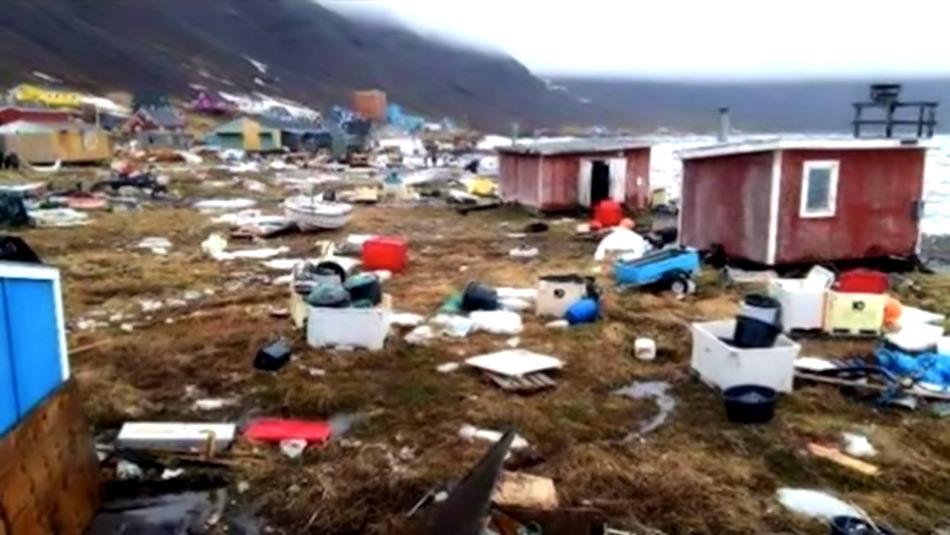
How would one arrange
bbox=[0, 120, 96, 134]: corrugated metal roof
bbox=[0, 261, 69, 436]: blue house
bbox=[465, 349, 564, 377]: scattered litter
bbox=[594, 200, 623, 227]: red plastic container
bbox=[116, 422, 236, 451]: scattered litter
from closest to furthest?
bbox=[0, 261, 69, 436]: blue house < bbox=[116, 422, 236, 451]: scattered litter < bbox=[465, 349, 564, 377]: scattered litter < bbox=[594, 200, 623, 227]: red plastic container < bbox=[0, 120, 96, 134]: corrugated metal roof

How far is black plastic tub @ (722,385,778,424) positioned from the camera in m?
7.55

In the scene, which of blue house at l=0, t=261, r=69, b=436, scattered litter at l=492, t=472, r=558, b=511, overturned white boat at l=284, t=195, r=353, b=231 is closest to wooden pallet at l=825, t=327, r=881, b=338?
scattered litter at l=492, t=472, r=558, b=511

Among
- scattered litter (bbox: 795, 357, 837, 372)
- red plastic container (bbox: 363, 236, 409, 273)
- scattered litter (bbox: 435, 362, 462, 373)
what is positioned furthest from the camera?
red plastic container (bbox: 363, 236, 409, 273)

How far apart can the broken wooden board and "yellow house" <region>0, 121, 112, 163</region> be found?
3575 cm

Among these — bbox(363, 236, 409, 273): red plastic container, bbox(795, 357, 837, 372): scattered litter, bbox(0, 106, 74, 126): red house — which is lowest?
bbox(795, 357, 837, 372): scattered litter

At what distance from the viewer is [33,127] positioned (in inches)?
1483

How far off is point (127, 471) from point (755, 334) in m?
5.79

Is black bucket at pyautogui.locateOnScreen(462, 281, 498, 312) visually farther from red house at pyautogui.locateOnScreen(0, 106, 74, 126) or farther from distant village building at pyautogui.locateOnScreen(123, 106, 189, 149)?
distant village building at pyautogui.locateOnScreen(123, 106, 189, 149)

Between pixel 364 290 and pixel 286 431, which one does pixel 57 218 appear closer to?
pixel 364 290

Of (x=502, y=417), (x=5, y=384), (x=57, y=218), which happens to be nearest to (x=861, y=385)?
(x=502, y=417)

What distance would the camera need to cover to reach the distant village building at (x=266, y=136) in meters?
57.8

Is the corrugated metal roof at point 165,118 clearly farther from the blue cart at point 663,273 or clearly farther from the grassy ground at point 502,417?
the blue cart at point 663,273

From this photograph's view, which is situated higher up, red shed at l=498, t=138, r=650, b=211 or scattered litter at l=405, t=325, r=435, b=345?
red shed at l=498, t=138, r=650, b=211

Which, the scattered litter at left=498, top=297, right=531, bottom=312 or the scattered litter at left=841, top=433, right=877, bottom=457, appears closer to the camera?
the scattered litter at left=841, top=433, right=877, bottom=457
